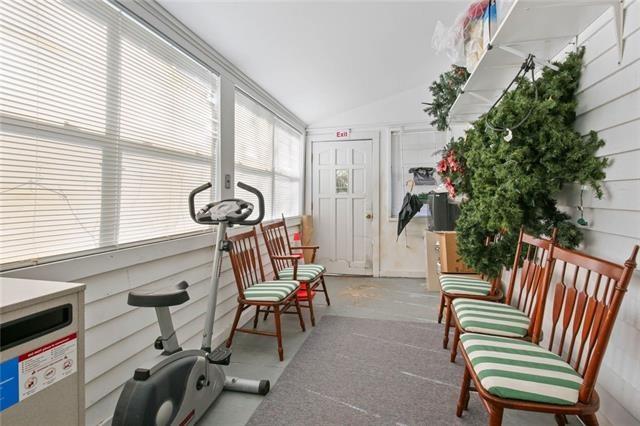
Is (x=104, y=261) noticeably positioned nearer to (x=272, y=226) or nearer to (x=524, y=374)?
(x=272, y=226)

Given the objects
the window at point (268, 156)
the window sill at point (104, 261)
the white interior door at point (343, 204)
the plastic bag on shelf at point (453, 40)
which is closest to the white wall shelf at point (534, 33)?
the plastic bag on shelf at point (453, 40)

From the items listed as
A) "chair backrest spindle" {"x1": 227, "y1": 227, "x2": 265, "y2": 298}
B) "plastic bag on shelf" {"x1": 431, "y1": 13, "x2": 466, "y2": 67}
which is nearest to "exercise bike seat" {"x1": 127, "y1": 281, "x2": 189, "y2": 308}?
Result: "chair backrest spindle" {"x1": 227, "y1": 227, "x2": 265, "y2": 298}

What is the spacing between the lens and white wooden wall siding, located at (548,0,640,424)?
1.25 metres

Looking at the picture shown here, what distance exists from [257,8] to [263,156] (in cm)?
159

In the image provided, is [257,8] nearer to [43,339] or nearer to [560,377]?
[43,339]

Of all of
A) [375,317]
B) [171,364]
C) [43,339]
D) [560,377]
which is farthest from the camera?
[375,317]

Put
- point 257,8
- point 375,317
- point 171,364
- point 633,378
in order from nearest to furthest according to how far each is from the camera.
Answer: point 633,378, point 171,364, point 257,8, point 375,317

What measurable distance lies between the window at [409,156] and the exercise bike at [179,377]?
3265 mm

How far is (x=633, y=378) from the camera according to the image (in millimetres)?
1263

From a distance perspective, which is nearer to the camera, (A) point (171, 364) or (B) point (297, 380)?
(A) point (171, 364)

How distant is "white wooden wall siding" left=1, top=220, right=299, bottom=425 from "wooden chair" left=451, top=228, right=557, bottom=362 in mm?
1662

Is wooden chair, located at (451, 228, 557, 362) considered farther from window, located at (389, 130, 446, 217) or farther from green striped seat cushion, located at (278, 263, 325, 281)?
window, located at (389, 130, 446, 217)

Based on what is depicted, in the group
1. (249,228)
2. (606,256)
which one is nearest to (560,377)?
(606,256)

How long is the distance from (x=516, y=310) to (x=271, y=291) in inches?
63.0
